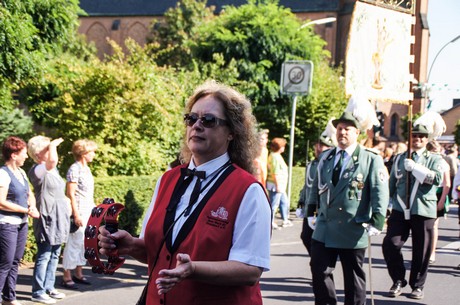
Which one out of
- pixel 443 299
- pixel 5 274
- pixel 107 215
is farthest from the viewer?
pixel 443 299

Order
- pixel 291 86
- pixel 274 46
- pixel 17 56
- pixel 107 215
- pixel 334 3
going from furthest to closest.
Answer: pixel 334 3, pixel 274 46, pixel 291 86, pixel 17 56, pixel 107 215

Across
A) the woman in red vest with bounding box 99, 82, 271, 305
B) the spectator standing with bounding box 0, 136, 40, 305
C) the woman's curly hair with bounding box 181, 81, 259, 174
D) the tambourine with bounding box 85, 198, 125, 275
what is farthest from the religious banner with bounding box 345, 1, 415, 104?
the tambourine with bounding box 85, 198, 125, 275

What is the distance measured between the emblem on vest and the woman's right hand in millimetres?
415

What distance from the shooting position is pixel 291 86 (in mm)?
15359

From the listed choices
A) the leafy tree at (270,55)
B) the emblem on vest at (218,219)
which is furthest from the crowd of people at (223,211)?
the leafy tree at (270,55)

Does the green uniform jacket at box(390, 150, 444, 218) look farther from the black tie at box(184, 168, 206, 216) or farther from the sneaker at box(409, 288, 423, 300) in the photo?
the black tie at box(184, 168, 206, 216)

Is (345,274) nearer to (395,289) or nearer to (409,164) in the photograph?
(395,289)

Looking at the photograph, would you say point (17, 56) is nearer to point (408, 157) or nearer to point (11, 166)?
point (11, 166)

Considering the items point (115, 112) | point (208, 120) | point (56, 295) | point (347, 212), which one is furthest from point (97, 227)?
point (115, 112)

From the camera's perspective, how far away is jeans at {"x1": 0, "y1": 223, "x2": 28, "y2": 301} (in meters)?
6.66

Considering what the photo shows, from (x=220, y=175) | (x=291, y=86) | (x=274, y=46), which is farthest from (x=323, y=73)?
(x=220, y=175)

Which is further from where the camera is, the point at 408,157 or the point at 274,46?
the point at 274,46

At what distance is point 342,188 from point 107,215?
3662 millimetres

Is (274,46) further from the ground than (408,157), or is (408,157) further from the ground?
(274,46)
